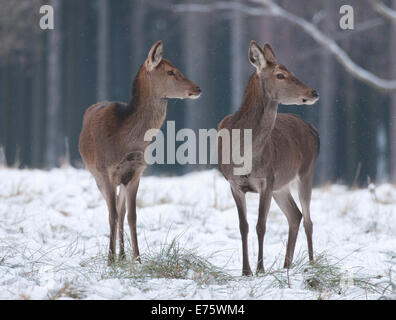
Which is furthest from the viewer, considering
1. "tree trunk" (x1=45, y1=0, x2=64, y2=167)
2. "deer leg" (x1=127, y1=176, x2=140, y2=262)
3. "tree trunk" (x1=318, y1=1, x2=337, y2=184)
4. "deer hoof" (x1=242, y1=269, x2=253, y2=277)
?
"tree trunk" (x1=45, y1=0, x2=64, y2=167)

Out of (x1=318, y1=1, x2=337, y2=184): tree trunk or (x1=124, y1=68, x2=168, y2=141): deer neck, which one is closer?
(x1=124, y1=68, x2=168, y2=141): deer neck

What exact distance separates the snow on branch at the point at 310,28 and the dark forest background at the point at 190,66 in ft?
1.09

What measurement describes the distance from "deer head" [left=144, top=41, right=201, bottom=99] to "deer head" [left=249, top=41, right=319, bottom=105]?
62cm

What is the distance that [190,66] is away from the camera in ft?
63.4

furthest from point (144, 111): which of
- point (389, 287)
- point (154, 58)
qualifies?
point (389, 287)

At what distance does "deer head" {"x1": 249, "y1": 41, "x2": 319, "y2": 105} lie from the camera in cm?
529

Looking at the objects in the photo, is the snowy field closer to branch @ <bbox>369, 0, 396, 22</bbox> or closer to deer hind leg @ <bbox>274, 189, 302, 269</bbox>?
deer hind leg @ <bbox>274, 189, 302, 269</bbox>

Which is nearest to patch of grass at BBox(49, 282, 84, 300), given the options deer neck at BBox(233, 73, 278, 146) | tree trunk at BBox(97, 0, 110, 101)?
deer neck at BBox(233, 73, 278, 146)

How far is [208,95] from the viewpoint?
18.6m

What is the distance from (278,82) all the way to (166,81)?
41.2 inches

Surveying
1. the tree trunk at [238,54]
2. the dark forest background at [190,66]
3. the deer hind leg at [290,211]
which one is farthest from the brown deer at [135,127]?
the tree trunk at [238,54]

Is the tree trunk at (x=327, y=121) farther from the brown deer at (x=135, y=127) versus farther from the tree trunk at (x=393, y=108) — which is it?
the brown deer at (x=135, y=127)

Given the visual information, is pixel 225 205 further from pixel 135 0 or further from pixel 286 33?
pixel 135 0
